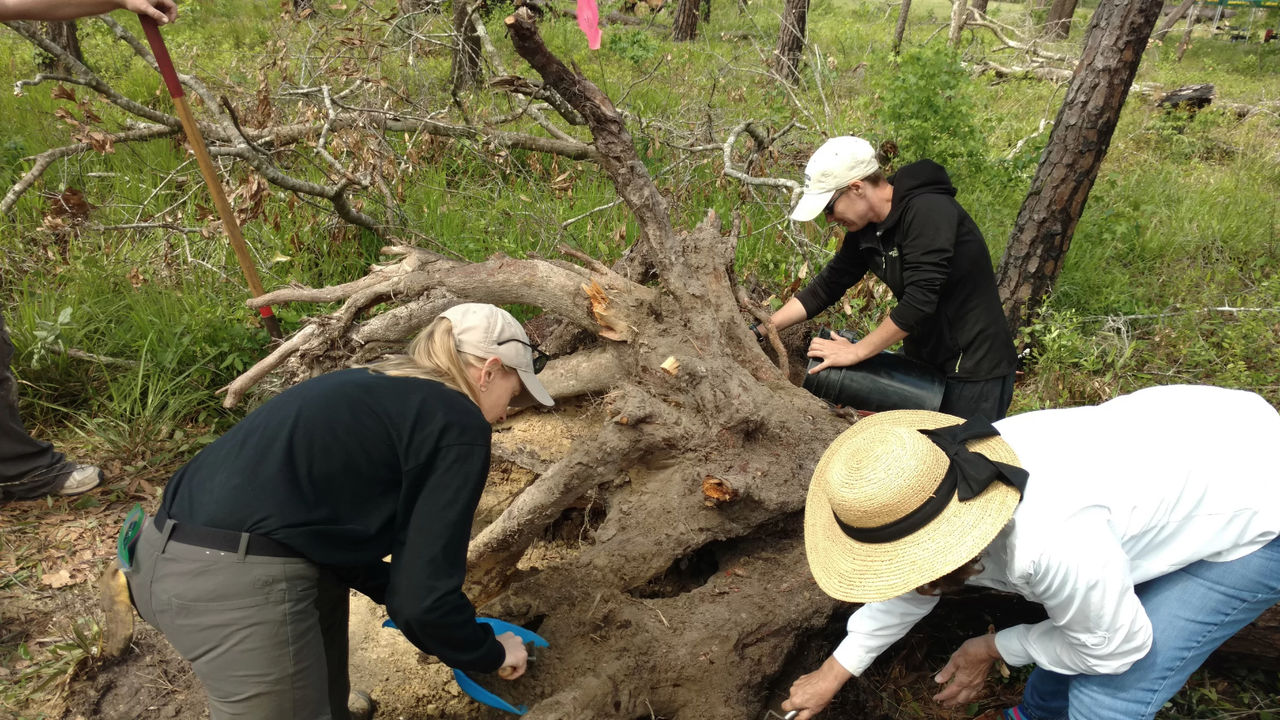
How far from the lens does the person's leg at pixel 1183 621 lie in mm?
1722

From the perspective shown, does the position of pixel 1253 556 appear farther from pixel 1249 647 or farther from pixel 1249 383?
pixel 1249 383

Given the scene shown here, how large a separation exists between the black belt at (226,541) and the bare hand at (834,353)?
80.0 inches

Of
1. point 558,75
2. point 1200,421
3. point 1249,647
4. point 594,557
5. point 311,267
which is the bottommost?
point 1249,647

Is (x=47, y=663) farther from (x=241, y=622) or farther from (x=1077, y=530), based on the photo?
(x=1077, y=530)

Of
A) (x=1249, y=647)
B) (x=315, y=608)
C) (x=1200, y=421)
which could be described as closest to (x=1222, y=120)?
(x=1249, y=647)

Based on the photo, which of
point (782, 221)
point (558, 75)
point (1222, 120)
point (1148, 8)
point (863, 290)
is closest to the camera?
point (558, 75)

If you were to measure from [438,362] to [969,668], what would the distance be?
1.59m

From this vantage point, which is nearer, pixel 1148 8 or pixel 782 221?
pixel 1148 8

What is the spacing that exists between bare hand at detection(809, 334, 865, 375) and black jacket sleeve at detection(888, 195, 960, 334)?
251mm

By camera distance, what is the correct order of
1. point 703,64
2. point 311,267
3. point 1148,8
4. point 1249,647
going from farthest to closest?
point 703,64
point 311,267
point 1148,8
point 1249,647

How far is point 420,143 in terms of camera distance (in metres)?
4.66

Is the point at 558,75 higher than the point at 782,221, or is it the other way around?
the point at 558,75

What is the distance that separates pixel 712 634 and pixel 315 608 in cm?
113

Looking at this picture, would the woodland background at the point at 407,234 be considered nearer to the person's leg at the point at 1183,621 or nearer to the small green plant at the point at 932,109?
the small green plant at the point at 932,109
